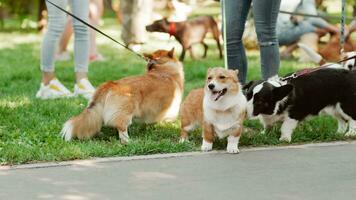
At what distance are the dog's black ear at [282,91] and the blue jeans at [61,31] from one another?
2378 millimetres

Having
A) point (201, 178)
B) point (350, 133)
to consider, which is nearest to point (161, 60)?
point (350, 133)

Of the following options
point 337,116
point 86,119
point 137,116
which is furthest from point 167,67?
point 337,116

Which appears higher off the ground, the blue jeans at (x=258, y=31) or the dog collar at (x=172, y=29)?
the blue jeans at (x=258, y=31)

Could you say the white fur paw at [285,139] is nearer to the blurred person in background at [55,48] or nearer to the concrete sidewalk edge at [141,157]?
the concrete sidewalk edge at [141,157]

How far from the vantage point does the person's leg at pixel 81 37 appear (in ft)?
22.0

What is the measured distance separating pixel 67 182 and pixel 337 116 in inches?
97.0

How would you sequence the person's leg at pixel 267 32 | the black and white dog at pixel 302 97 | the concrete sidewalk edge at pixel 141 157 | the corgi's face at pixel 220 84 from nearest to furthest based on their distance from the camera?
the concrete sidewalk edge at pixel 141 157 → the corgi's face at pixel 220 84 → the black and white dog at pixel 302 97 → the person's leg at pixel 267 32

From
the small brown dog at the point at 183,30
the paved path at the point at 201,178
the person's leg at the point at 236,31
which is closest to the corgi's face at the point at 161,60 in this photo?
the person's leg at the point at 236,31

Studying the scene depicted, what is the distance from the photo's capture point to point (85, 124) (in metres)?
5.09

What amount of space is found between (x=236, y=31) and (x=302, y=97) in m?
0.86

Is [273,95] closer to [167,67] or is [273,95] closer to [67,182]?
[167,67]

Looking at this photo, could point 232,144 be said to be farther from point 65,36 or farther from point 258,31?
point 65,36

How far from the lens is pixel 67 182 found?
13.4 feet

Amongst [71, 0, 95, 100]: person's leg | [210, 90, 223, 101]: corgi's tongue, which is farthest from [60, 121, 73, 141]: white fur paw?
[71, 0, 95, 100]: person's leg
